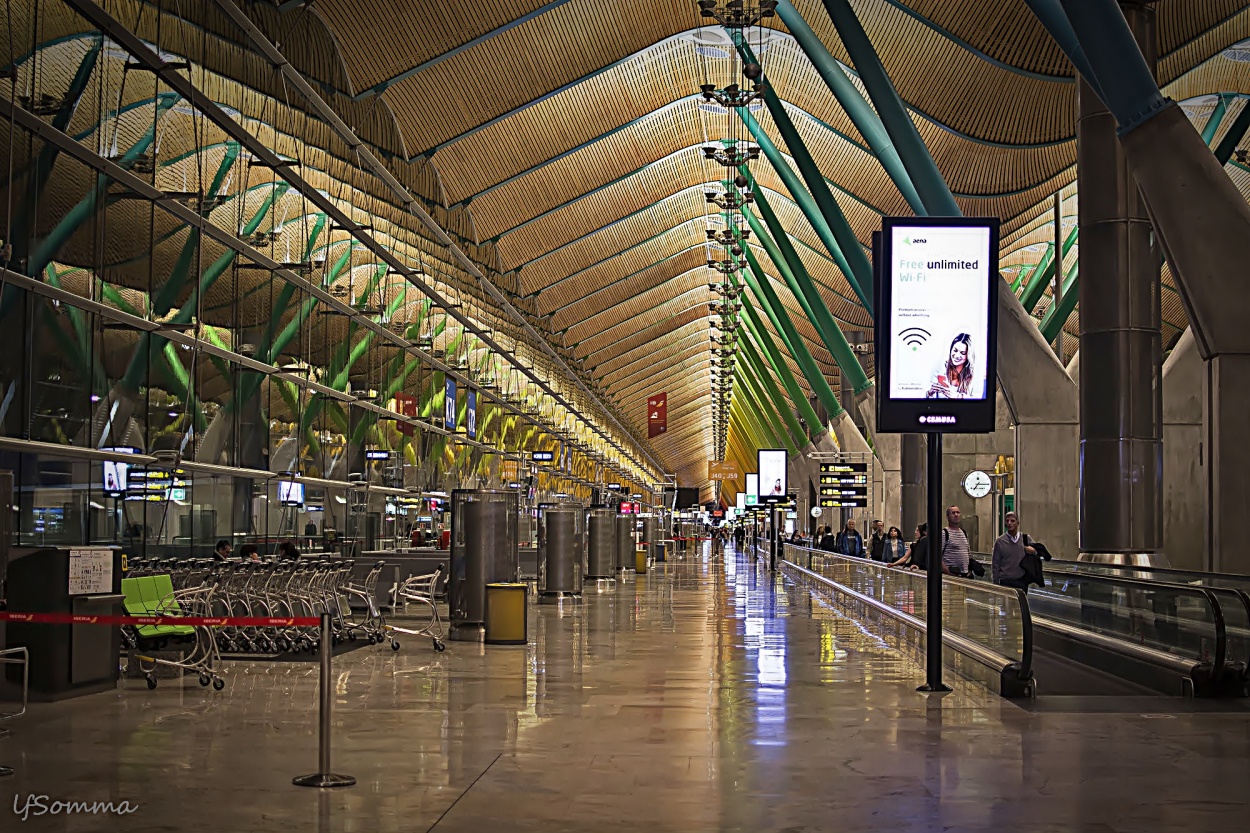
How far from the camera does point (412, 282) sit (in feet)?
105

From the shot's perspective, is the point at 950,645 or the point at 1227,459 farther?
the point at 1227,459

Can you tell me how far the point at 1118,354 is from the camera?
22.9 m

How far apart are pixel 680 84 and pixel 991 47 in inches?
370

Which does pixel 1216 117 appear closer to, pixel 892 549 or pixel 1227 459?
pixel 892 549

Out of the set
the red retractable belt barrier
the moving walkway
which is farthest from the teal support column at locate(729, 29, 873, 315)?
the red retractable belt barrier

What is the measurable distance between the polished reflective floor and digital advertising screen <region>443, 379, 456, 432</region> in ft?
70.6

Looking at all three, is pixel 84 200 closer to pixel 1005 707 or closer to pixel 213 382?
pixel 213 382

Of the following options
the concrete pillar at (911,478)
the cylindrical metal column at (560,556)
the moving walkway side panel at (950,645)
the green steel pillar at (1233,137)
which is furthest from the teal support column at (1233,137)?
the concrete pillar at (911,478)

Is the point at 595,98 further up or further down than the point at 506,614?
further up

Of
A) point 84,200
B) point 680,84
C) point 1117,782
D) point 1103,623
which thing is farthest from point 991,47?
point 1117,782

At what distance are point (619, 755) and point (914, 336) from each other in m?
5.63

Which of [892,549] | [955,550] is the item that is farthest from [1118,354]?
[892,549]

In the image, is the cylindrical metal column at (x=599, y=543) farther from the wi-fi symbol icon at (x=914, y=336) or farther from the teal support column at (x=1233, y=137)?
the wi-fi symbol icon at (x=914, y=336)

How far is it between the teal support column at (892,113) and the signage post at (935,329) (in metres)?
14.6
